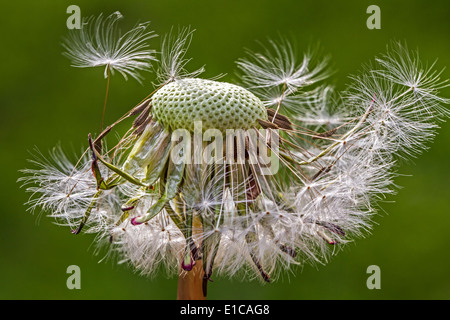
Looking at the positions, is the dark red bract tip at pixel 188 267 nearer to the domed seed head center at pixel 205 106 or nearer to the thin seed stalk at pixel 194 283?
the thin seed stalk at pixel 194 283

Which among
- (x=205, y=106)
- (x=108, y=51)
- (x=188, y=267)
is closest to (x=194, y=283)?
(x=188, y=267)

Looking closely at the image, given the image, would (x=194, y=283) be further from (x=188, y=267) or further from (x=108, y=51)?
(x=108, y=51)

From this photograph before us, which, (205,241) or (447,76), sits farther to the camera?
(447,76)

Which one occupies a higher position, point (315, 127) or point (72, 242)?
point (315, 127)

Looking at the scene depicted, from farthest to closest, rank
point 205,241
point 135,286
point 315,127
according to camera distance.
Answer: point 135,286 < point 315,127 < point 205,241

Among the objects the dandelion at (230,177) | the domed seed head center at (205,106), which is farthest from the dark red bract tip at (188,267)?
the domed seed head center at (205,106)

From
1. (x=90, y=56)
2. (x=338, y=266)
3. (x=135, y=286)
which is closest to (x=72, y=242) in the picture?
(x=135, y=286)

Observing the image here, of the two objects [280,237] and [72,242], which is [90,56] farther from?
[72,242]
